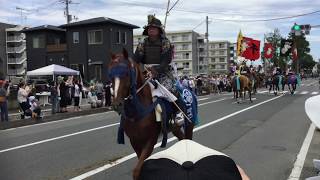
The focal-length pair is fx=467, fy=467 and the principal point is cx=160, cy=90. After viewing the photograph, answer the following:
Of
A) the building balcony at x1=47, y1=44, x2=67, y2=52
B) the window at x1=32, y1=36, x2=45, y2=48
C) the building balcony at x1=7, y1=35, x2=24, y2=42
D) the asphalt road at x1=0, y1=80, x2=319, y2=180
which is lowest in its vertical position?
the asphalt road at x1=0, y1=80, x2=319, y2=180

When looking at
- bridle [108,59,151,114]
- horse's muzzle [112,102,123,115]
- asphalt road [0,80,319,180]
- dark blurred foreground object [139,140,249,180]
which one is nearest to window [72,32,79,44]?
asphalt road [0,80,319,180]

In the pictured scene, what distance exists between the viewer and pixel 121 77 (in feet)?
19.4

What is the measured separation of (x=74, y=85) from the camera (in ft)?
82.3

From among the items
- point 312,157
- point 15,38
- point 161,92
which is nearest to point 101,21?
point 312,157

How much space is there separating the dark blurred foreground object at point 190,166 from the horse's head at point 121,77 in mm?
3359

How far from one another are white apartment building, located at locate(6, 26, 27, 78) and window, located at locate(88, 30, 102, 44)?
4270cm

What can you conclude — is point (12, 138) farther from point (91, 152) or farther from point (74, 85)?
point (74, 85)

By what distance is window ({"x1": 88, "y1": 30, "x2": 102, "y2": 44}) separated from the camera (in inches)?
2063

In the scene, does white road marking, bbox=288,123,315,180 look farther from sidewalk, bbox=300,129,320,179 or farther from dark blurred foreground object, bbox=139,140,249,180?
dark blurred foreground object, bbox=139,140,249,180

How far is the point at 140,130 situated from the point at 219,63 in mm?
155749

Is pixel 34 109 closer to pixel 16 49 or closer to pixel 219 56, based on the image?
pixel 16 49

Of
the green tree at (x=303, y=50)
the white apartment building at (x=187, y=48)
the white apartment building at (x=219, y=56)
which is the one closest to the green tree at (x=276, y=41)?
the green tree at (x=303, y=50)

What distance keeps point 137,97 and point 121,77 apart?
52 centimetres

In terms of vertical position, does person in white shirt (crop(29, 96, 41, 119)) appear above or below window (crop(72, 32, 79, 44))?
below
